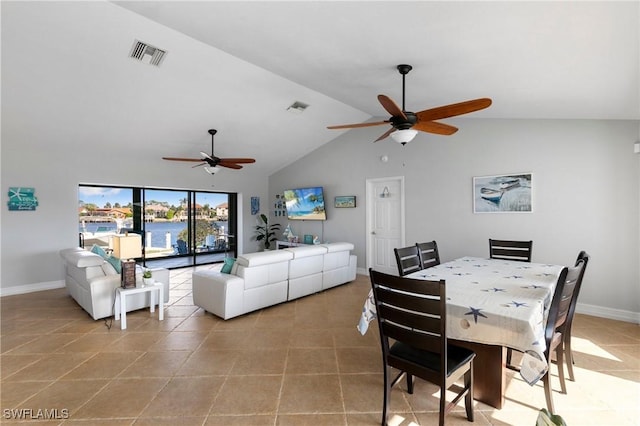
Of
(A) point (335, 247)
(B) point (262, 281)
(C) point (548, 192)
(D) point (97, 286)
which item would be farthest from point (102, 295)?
Result: (C) point (548, 192)

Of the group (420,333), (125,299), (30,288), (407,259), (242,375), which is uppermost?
(407,259)

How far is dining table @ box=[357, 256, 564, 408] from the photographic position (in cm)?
161

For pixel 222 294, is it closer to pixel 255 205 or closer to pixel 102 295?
pixel 102 295

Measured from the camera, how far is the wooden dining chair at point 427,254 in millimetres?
3159

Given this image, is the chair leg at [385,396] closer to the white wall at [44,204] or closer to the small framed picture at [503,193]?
the small framed picture at [503,193]

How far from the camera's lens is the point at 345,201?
6480mm

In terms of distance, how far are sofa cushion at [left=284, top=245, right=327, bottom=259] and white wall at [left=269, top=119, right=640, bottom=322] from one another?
71.6 inches

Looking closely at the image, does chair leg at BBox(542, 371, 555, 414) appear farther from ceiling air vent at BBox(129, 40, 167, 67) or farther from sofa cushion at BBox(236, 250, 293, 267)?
ceiling air vent at BBox(129, 40, 167, 67)

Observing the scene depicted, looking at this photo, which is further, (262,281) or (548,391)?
(262,281)

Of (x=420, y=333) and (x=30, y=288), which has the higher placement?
(x=420, y=333)

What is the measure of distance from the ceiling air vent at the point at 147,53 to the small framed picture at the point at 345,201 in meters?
4.13

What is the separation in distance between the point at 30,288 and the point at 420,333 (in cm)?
632

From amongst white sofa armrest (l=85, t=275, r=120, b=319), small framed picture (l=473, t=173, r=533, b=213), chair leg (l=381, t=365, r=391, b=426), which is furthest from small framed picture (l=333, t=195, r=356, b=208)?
chair leg (l=381, t=365, r=391, b=426)

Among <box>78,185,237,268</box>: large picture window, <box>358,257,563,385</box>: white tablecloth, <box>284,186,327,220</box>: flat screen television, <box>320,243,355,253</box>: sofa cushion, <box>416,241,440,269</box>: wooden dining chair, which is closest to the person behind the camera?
<box>358,257,563,385</box>: white tablecloth
